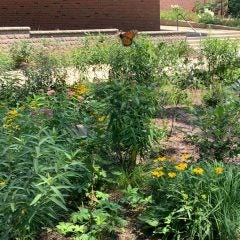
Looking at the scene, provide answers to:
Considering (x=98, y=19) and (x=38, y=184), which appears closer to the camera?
(x=38, y=184)

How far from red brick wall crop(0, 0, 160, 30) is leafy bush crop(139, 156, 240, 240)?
1340cm

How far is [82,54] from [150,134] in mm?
4953

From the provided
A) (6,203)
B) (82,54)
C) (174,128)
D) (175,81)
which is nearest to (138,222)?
(6,203)

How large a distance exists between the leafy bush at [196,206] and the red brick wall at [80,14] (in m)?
13.4

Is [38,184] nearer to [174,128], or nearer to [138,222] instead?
[138,222]

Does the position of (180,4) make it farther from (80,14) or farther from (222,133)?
(222,133)

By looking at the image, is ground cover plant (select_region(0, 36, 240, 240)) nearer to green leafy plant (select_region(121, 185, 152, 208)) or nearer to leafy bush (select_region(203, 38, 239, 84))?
green leafy plant (select_region(121, 185, 152, 208))

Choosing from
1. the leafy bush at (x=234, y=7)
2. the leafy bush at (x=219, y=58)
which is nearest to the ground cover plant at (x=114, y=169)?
the leafy bush at (x=219, y=58)

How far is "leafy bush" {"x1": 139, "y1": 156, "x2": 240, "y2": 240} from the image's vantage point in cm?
335

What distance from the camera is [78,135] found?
441cm

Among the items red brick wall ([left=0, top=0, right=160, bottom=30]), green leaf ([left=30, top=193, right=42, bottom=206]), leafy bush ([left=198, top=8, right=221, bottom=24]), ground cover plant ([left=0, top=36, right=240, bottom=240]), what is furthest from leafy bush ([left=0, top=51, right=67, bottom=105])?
leafy bush ([left=198, top=8, right=221, bottom=24])

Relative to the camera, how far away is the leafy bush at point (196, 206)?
3354 millimetres

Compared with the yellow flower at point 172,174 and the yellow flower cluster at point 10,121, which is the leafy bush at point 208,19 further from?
the yellow flower at point 172,174

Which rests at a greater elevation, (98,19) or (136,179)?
(98,19)
